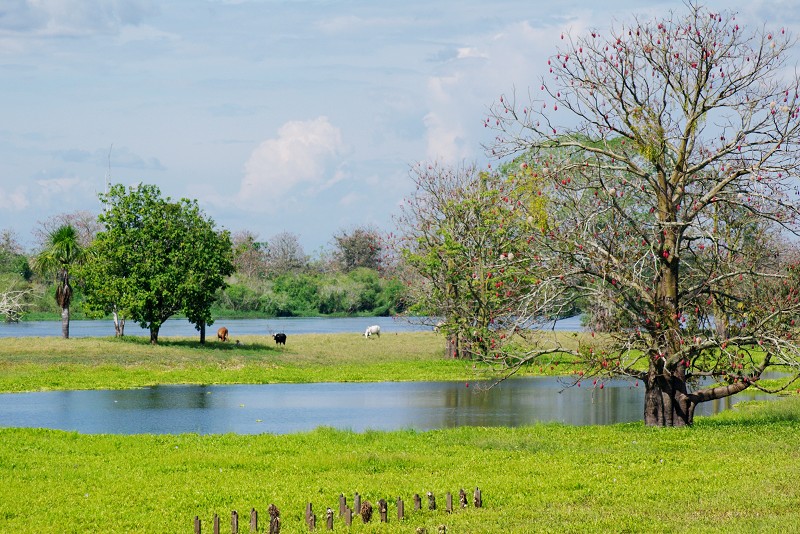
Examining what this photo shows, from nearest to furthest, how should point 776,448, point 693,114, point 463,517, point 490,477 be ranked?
point 463,517 → point 490,477 → point 776,448 → point 693,114

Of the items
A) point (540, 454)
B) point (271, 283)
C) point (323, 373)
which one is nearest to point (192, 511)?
point (540, 454)

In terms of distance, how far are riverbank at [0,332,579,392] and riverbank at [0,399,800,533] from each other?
59.1 feet

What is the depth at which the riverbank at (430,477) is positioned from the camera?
15.5 m

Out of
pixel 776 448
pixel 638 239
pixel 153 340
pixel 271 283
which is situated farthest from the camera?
pixel 271 283

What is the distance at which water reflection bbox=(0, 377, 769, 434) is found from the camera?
31.5 m

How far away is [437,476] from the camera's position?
19.6 m

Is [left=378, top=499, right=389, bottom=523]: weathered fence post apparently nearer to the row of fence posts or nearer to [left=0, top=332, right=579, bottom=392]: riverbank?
the row of fence posts

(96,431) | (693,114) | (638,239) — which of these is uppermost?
(693,114)

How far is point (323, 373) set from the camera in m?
50.2

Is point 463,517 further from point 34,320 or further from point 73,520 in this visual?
point 34,320

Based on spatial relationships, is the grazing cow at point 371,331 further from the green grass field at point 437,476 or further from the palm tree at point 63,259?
the green grass field at point 437,476

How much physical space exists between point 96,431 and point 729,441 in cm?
1794

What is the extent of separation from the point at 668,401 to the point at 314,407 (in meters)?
14.6

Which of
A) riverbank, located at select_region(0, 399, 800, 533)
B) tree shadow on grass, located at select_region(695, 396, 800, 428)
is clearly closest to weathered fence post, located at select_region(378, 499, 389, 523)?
riverbank, located at select_region(0, 399, 800, 533)
